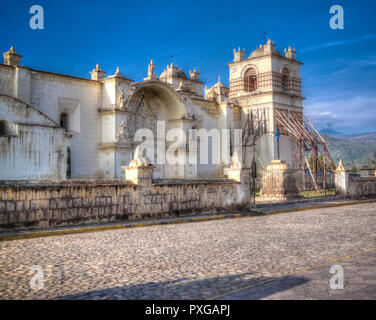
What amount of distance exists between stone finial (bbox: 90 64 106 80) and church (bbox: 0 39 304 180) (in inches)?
2.5

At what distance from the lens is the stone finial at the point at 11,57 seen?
20.8 metres

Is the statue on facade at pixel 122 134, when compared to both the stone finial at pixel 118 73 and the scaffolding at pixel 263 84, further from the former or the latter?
the scaffolding at pixel 263 84

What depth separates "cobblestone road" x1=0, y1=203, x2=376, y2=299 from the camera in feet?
16.8

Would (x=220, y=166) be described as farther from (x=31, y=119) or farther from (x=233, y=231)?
(x=233, y=231)

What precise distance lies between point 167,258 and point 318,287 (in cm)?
278

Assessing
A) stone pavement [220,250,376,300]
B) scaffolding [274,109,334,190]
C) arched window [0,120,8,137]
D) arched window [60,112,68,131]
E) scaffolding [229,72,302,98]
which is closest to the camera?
stone pavement [220,250,376,300]

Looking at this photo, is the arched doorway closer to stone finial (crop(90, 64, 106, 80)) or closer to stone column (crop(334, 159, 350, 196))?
stone finial (crop(90, 64, 106, 80))

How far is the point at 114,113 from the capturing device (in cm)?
2350

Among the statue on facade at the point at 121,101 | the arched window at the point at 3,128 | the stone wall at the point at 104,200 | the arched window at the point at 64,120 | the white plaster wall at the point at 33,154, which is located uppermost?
the statue on facade at the point at 121,101

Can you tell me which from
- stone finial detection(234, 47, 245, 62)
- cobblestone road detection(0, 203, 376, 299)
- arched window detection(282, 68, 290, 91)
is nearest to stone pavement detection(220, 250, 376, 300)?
cobblestone road detection(0, 203, 376, 299)

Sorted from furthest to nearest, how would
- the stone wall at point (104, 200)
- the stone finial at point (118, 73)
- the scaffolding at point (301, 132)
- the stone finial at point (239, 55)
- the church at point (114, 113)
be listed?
the stone finial at point (239, 55), the scaffolding at point (301, 132), the stone finial at point (118, 73), the church at point (114, 113), the stone wall at point (104, 200)

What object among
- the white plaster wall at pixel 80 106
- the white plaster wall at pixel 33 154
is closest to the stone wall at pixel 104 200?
the white plaster wall at pixel 33 154

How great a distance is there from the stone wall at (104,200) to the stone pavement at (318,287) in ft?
24.0

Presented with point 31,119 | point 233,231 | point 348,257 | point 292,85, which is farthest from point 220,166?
point 348,257
